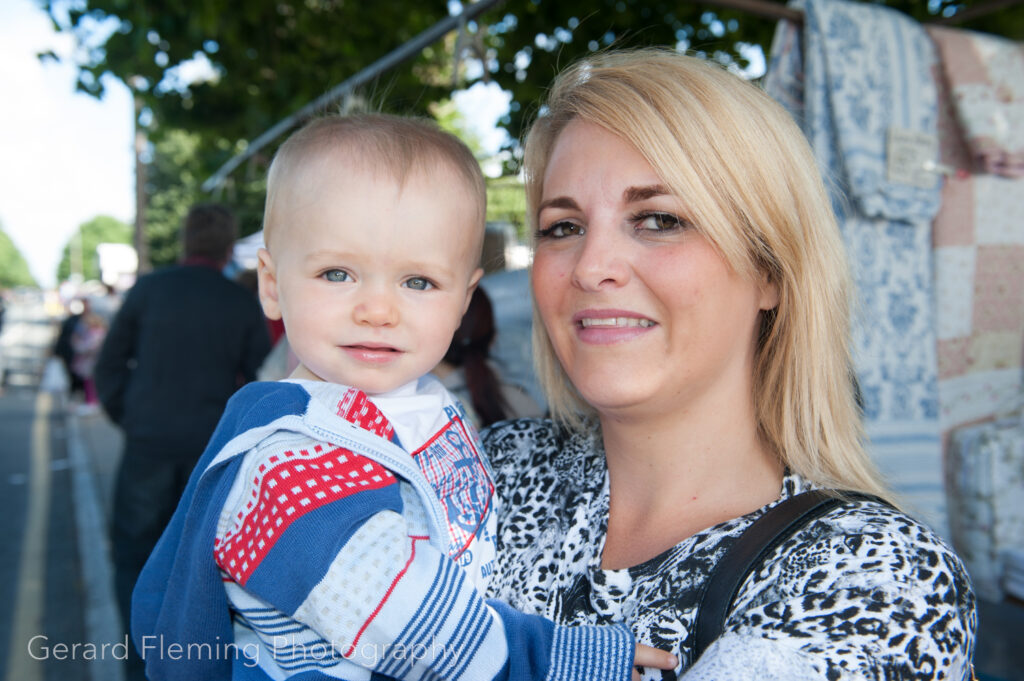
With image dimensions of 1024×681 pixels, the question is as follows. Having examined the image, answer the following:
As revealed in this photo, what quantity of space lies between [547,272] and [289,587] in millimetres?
782

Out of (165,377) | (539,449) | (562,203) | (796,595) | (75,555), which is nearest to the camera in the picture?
(796,595)

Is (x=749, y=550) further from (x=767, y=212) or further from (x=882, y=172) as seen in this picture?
(x=882, y=172)

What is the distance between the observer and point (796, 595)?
1.13 metres

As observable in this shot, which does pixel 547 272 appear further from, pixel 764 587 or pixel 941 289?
pixel 941 289

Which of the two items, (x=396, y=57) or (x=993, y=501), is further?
(x=396, y=57)

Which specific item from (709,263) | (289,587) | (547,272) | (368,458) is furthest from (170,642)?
(709,263)

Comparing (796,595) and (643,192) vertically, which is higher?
(643,192)

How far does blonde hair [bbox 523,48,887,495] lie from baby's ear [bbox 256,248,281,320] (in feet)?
2.21

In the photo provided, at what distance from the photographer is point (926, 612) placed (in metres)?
1.08

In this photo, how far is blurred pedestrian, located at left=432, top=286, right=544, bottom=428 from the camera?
9.61ft

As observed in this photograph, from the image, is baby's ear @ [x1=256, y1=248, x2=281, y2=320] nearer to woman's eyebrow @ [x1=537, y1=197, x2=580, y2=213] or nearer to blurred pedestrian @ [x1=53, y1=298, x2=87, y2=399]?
woman's eyebrow @ [x1=537, y1=197, x2=580, y2=213]

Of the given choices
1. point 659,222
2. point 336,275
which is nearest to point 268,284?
point 336,275

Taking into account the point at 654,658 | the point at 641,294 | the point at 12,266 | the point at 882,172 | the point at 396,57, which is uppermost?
the point at 12,266

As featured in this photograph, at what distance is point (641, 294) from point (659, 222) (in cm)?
14
